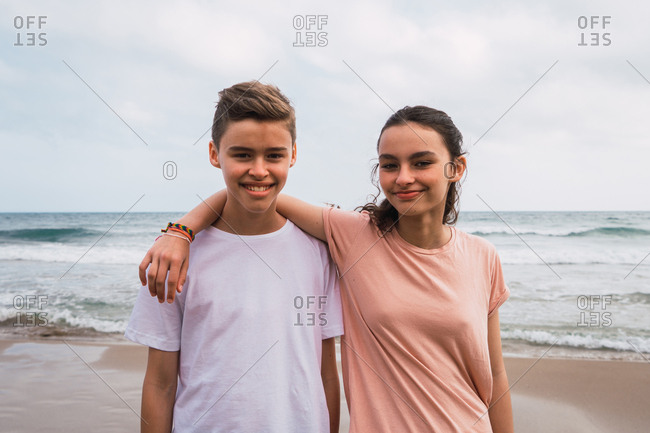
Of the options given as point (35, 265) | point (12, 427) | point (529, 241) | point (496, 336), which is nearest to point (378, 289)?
point (496, 336)

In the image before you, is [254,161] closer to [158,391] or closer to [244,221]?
[244,221]

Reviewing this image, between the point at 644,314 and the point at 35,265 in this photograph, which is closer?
the point at 644,314

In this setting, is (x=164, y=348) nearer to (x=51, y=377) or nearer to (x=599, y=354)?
(x=51, y=377)

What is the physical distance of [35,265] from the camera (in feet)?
43.0

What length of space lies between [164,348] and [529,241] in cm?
1738

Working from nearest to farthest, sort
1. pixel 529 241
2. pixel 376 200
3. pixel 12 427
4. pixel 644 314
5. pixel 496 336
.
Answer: pixel 496 336 → pixel 376 200 → pixel 12 427 → pixel 644 314 → pixel 529 241

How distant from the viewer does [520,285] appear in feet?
32.1

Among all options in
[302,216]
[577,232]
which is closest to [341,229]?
[302,216]

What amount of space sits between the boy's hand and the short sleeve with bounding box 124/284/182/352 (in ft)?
0.32

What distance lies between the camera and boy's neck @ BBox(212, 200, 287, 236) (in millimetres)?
1951

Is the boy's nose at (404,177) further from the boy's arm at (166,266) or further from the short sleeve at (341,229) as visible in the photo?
the boy's arm at (166,266)

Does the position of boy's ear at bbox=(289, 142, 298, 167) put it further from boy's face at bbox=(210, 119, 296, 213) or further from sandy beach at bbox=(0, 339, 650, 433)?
sandy beach at bbox=(0, 339, 650, 433)

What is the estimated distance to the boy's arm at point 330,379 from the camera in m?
2.03

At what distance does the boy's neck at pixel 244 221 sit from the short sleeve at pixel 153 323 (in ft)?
1.26
